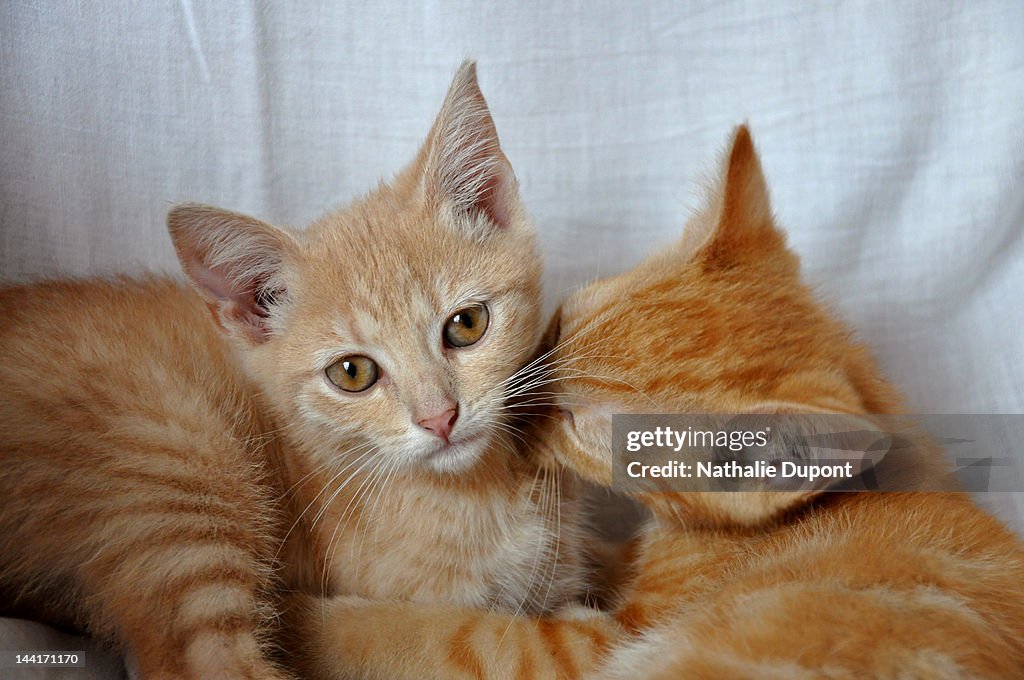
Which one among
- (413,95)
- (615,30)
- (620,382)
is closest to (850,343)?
(620,382)

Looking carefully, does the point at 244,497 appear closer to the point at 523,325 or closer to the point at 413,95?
the point at 523,325

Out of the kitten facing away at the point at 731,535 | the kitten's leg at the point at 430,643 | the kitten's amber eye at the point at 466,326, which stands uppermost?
the kitten's amber eye at the point at 466,326

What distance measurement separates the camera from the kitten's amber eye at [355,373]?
110 cm

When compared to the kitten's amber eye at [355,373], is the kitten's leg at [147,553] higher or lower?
lower

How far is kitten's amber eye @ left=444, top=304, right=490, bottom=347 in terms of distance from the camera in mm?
1123

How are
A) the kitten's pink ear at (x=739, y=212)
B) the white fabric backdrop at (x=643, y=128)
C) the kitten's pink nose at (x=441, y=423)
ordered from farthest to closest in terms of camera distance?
the white fabric backdrop at (x=643, y=128) < the kitten's pink ear at (x=739, y=212) < the kitten's pink nose at (x=441, y=423)

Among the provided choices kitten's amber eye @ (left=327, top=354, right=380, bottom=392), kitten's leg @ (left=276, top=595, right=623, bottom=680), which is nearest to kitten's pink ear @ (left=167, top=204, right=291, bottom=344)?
kitten's amber eye @ (left=327, top=354, right=380, bottom=392)

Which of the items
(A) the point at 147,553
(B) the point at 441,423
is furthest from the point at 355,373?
(A) the point at 147,553

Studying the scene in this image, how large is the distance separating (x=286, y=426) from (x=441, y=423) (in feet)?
0.98

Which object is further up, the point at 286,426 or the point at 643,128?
the point at 643,128

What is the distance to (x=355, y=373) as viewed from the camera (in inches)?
43.6

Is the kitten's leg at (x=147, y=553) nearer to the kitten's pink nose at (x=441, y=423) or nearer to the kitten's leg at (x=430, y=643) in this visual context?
A: the kitten's leg at (x=430, y=643)

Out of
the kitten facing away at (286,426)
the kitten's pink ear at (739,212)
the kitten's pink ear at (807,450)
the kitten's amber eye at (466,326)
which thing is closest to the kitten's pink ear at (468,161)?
the kitten facing away at (286,426)

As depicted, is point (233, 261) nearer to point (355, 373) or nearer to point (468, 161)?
point (355, 373)
